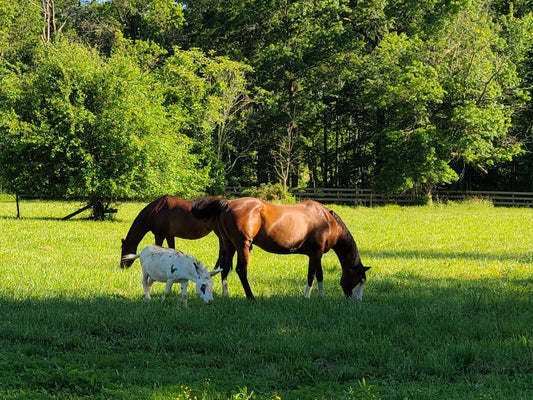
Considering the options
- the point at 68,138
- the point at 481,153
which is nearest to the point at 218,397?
the point at 68,138

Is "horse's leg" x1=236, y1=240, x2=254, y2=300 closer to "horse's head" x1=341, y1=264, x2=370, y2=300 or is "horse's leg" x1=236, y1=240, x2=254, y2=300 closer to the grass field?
the grass field

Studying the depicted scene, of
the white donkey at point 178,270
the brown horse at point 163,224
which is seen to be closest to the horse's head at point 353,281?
the white donkey at point 178,270

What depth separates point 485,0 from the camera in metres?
45.1

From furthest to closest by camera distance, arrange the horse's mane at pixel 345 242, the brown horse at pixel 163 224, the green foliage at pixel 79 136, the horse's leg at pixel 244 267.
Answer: the green foliage at pixel 79 136 < the brown horse at pixel 163 224 < the horse's mane at pixel 345 242 < the horse's leg at pixel 244 267

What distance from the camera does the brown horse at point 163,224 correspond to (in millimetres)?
12344

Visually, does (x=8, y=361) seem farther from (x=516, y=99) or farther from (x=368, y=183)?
(x=368, y=183)

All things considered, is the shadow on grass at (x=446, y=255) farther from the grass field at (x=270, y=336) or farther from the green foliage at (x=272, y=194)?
the green foliage at (x=272, y=194)

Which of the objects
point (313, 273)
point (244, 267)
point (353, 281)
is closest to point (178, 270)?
point (244, 267)

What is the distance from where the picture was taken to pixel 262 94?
151 feet

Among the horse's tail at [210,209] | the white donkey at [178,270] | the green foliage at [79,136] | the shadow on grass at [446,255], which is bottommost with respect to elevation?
the shadow on grass at [446,255]

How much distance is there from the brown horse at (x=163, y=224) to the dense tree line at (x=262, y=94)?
11889mm

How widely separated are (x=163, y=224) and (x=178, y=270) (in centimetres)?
401

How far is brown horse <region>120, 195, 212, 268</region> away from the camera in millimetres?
12344

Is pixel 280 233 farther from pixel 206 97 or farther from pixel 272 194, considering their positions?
pixel 206 97
